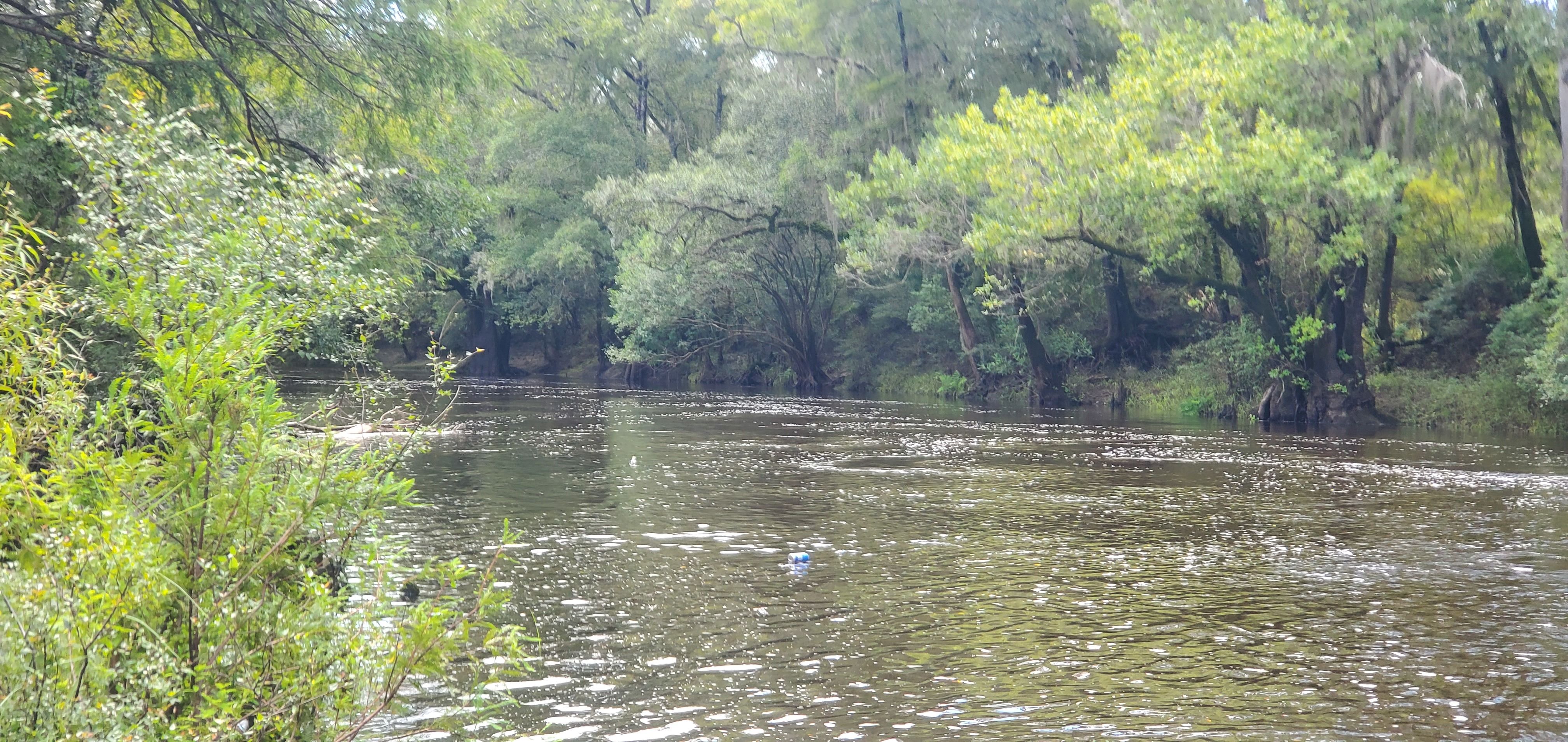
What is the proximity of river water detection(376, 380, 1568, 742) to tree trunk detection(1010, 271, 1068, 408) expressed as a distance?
826 inches

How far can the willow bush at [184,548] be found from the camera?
540 cm

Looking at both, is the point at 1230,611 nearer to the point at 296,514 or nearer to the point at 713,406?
the point at 296,514

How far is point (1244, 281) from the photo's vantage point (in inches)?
1471

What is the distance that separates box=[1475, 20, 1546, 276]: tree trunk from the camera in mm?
32438

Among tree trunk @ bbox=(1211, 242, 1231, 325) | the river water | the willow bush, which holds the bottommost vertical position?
the river water

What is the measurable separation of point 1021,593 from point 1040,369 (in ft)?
120

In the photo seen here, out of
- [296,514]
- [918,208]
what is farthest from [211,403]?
[918,208]

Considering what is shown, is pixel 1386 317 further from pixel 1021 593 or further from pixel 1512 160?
pixel 1021 593

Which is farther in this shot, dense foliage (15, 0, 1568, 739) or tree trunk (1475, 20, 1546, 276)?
tree trunk (1475, 20, 1546, 276)

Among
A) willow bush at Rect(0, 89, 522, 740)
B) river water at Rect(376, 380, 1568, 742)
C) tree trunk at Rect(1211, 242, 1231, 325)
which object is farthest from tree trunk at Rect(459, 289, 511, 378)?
willow bush at Rect(0, 89, 522, 740)

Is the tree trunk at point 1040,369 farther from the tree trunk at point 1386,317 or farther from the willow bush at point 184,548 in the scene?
the willow bush at point 184,548

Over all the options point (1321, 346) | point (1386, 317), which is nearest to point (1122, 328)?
point (1386, 317)

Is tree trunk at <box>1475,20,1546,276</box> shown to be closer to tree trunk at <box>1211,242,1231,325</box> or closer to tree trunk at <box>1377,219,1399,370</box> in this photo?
tree trunk at <box>1377,219,1399,370</box>

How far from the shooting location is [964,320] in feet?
163
